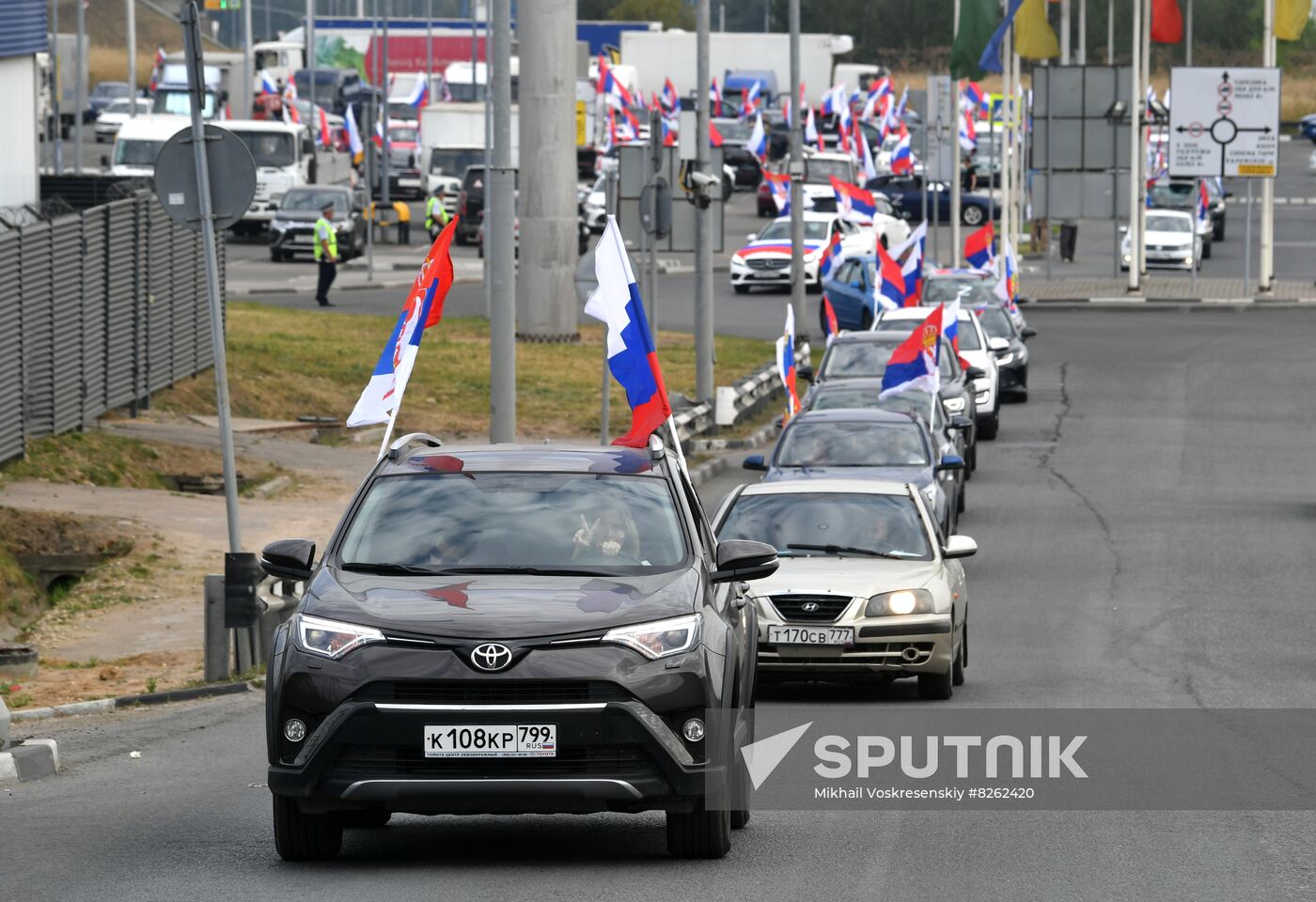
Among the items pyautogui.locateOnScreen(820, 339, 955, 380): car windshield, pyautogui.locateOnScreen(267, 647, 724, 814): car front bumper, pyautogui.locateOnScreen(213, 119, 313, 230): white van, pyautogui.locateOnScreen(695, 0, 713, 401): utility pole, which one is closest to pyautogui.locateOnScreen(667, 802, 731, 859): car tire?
pyautogui.locateOnScreen(267, 647, 724, 814): car front bumper

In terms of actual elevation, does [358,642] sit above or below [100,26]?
below

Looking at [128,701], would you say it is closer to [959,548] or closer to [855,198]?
[959,548]

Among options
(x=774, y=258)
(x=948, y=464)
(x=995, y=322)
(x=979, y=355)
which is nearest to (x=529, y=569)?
(x=948, y=464)

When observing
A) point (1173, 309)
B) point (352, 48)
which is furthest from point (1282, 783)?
point (352, 48)

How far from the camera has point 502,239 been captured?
1859cm

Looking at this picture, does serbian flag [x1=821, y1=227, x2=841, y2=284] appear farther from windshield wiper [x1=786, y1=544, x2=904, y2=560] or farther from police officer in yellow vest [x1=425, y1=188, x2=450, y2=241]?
windshield wiper [x1=786, y1=544, x2=904, y2=560]

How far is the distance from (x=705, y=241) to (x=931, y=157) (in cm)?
3926

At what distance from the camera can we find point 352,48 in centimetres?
10412

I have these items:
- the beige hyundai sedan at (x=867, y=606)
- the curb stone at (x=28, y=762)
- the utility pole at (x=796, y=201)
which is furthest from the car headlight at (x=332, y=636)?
the utility pole at (x=796, y=201)

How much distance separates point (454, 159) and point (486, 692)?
60.0 m

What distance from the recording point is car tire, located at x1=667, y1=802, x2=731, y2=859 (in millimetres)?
8477

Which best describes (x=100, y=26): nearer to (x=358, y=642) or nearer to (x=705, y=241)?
(x=705, y=241)

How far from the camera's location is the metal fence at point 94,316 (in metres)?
22.8

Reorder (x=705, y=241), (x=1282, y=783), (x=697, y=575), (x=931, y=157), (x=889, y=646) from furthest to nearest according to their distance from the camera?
1. (x=931, y=157)
2. (x=705, y=241)
3. (x=889, y=646)
4. (x=1282, y=783)
5. (x=697, y=575)
